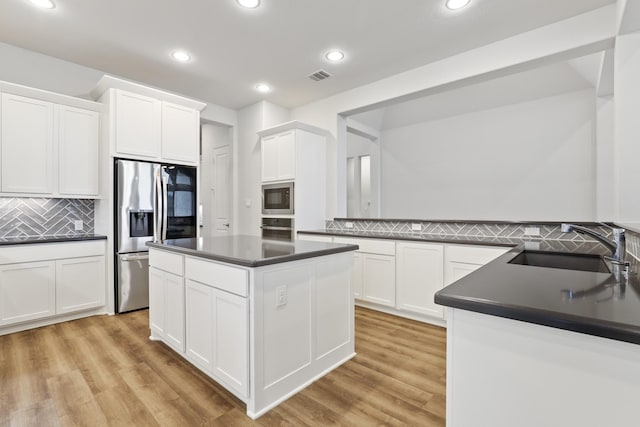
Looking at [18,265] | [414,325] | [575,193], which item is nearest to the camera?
[18,265]

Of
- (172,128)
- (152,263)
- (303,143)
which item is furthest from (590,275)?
(172,128)

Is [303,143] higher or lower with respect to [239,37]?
lower

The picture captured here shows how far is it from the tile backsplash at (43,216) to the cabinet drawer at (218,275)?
245 centimetres

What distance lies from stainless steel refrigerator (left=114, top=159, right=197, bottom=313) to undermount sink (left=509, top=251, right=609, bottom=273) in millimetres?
3669

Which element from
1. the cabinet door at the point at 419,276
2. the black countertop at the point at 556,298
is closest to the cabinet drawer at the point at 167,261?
the black countertop at the point at 556,298

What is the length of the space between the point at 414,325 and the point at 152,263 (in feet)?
8.50

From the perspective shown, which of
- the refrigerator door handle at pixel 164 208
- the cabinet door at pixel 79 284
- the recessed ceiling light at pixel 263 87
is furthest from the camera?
the recessed ceiling light at pixel 263 87

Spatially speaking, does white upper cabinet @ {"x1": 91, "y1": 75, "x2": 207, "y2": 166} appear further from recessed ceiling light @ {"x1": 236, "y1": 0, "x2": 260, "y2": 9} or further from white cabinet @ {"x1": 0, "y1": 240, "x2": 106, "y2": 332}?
Result: recessed ceiling light @ {"x1": 236, "y1": 0, "x2": 260, "y2": 9}

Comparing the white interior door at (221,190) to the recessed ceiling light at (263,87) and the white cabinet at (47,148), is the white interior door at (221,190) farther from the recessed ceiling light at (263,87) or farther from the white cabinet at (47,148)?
the white cabinet at (47,148)

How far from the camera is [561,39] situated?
2748 mm

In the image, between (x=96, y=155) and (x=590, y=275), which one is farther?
(x=96, y=155)

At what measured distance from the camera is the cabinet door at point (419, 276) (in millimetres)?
3078

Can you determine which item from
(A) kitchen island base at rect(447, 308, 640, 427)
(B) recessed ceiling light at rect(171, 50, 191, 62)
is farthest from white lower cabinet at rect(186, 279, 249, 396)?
Answer: (B) recessed ceiling light at rect(171, 50, 191, 62)

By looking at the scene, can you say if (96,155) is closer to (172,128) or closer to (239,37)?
(172,128)
